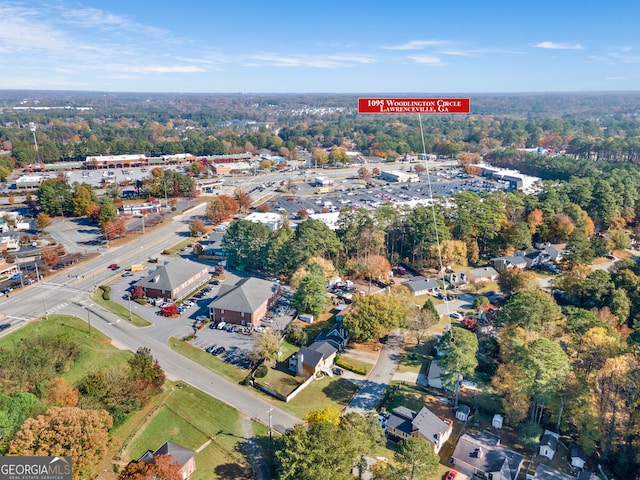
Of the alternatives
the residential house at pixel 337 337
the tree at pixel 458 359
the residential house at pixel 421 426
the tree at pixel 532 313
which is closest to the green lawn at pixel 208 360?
the residential house at pixel 337 337

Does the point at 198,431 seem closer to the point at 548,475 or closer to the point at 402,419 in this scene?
the point at 402,419

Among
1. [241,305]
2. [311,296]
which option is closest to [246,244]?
[241,305]

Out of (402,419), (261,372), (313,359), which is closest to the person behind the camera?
(402,419)

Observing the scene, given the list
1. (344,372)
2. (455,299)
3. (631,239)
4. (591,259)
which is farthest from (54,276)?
(631,239)

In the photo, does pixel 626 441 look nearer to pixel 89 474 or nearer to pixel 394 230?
pixel 89 474

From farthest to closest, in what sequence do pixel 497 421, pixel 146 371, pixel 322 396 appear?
pixel 322 396
pixel 146 371
pixel 497 421

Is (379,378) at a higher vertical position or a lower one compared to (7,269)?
lower

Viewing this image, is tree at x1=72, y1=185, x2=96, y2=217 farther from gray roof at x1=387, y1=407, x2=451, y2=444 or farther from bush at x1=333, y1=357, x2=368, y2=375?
gray roof at x1=387, y1=407, x2=451, y2=444
